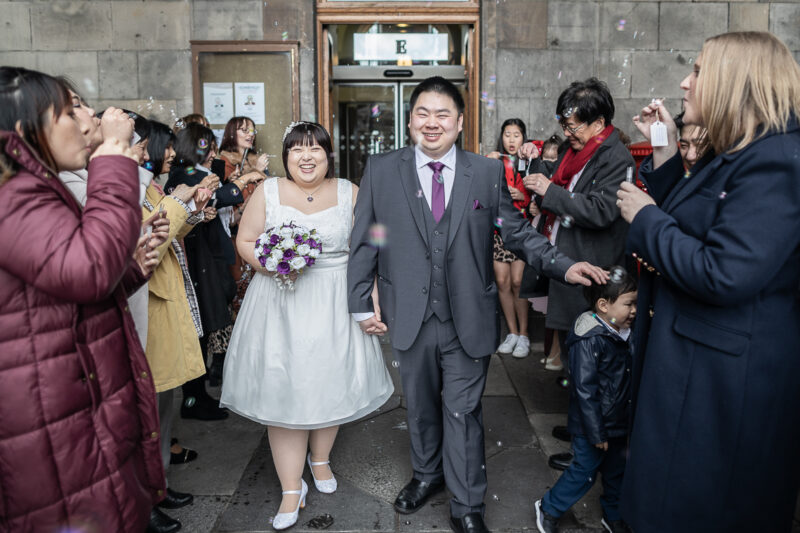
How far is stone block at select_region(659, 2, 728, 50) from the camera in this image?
23.7 ft

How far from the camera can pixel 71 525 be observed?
1758 mm

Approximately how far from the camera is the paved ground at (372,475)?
3.16m

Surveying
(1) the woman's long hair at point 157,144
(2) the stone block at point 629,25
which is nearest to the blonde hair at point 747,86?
(1) the woman's long hair at point 157,144

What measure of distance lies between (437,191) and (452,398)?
1.06m

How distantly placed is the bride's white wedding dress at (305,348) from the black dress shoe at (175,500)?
0.61 m

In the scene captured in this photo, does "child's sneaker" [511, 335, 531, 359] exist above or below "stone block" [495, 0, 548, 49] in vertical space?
below

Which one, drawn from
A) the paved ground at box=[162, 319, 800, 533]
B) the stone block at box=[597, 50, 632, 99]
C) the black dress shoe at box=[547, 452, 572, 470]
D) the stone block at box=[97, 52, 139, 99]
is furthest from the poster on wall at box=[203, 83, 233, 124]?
the black dress shoe at box=[547, 452, 572, 470]

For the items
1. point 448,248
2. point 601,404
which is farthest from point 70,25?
point 601,404

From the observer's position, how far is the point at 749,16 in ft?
23.8

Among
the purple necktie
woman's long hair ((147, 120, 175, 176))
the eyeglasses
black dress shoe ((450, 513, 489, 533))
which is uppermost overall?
the eyeglasses

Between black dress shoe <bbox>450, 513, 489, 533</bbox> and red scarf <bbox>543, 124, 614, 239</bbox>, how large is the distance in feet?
6.09

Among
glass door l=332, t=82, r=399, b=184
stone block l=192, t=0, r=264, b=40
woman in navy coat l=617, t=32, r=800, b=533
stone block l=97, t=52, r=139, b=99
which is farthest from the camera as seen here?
glass door l=332, t=82, r=399, b=184

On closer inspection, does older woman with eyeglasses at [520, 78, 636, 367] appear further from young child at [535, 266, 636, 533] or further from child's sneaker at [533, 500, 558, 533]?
child's sneaker at [533, 500, 558, 533]

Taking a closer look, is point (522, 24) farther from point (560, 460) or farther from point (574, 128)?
point (560, 460)
